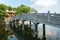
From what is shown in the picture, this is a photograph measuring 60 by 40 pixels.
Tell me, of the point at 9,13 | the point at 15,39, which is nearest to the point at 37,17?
the point at 15,39

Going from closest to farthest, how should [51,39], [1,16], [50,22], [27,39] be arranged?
[50,22], [51,39], [27,39], [1,16]

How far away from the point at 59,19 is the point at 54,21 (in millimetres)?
733

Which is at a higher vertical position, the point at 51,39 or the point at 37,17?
the point at 37,17

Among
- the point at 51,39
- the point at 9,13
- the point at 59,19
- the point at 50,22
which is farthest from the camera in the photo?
the point at 9,13

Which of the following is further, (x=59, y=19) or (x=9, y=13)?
(x=9, y=13)

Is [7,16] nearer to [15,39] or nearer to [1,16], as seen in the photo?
[1,16]

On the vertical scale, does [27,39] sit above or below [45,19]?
below

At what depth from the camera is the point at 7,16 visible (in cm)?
7669

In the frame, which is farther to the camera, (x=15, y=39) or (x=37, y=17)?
(x=15, y=39)

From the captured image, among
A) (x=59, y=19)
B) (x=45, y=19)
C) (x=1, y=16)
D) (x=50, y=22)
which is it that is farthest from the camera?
(x=1, y=16)

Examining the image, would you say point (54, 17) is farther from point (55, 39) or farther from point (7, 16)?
point (7, 16)

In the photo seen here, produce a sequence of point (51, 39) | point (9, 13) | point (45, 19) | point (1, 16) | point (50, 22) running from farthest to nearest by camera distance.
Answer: point (9, 13) → point (1, 16) → point (51, 39) → point (45, 19) → point (50, 22)

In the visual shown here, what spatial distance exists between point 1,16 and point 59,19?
182ft

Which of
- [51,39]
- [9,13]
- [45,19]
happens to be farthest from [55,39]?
[9,13]
